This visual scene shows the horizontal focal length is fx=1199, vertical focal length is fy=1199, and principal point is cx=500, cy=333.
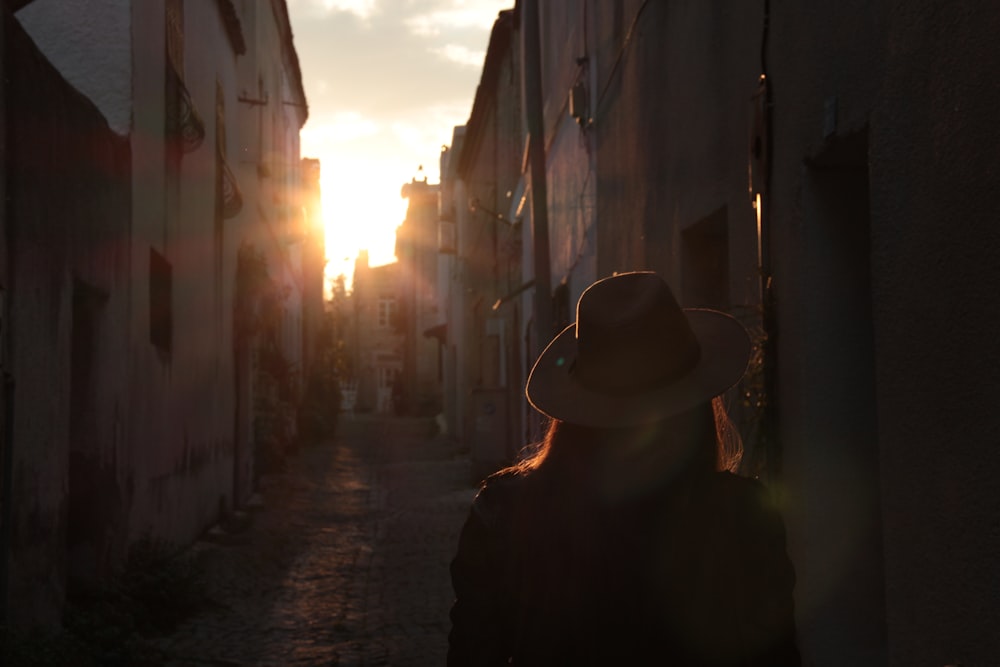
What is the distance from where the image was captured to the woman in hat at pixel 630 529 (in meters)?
2.11

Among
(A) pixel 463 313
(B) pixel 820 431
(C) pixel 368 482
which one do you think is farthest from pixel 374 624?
(A) pixel 463 313

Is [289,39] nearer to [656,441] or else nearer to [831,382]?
[831,382]

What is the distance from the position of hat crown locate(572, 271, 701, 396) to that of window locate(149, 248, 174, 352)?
25.7 feet

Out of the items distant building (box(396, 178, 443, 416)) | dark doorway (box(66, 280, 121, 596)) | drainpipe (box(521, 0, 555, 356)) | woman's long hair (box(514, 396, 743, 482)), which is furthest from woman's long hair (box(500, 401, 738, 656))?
distant building (box(396, 178, 443, 416))

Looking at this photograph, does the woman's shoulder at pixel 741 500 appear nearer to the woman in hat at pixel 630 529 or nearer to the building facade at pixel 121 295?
the woman in hat at pixel 630 529

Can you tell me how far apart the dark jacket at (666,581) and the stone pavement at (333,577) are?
4.90 m

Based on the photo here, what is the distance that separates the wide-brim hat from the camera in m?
2.21

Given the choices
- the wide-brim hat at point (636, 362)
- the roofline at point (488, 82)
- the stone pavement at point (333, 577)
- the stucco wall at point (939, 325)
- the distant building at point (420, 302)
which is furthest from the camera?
the distant building at point (420, 302)

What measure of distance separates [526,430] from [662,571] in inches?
573

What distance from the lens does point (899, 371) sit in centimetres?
380

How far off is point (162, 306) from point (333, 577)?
8.62 ft

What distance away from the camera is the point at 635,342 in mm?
2254

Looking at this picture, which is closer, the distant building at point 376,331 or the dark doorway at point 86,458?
the dark doorway at point 86,458

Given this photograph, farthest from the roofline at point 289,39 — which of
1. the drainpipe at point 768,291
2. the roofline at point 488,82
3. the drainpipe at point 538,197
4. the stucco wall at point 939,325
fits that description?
the stucco wall at point 939,325
